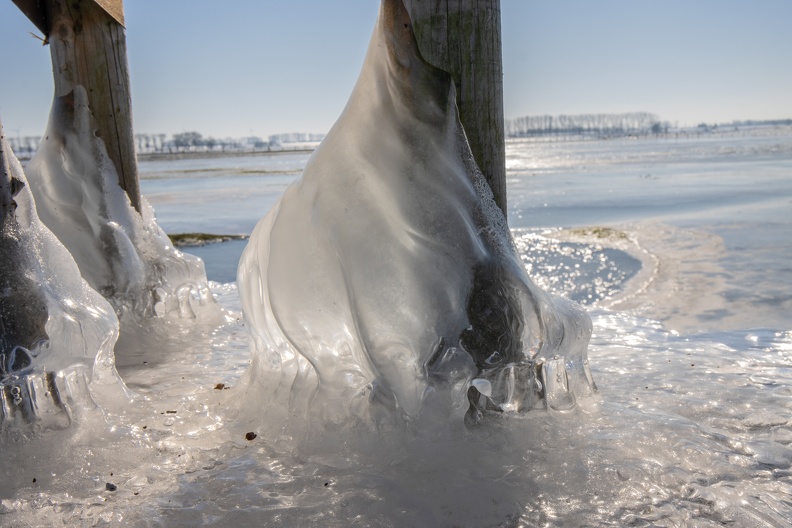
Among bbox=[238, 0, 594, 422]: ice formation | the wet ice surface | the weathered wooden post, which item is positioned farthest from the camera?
the weathered wooden post

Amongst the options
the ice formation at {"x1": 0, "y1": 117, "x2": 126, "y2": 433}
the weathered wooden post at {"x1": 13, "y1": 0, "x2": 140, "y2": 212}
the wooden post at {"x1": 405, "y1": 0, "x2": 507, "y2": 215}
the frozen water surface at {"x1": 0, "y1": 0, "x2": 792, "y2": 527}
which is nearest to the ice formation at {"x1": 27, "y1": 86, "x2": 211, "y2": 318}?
the weathered wooden post at {"x1": 13, "y1": 0, "x2": 140, "y2": 212}

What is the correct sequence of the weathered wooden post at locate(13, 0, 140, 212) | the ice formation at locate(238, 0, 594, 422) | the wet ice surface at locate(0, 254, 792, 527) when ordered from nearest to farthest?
the wet ice surface at locate(0, 254, 792, 527)
the ice formation at locate(238, 0, 594, 422)
the weathered wooden post at locate(13, 0, 140, 212)

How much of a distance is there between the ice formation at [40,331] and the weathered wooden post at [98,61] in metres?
1.93

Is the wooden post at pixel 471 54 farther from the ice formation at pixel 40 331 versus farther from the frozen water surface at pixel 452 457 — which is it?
the ice formation at pixel 40 331

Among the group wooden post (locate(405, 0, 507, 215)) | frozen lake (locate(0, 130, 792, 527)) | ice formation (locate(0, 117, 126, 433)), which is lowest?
frozen lake (locate(0, 130, 792, 527))

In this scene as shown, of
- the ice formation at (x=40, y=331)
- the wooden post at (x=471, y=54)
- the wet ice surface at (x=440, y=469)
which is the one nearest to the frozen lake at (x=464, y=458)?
the wet ice surface at (x=440, y=469)

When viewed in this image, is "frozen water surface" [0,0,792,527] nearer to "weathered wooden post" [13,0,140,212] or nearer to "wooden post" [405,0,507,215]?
"wooden post" [405,0,507,215]

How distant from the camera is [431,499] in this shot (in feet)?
8.39

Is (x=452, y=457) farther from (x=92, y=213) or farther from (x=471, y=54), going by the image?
(x=92, y=213)

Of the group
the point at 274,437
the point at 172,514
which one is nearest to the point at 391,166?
the point at 274,437

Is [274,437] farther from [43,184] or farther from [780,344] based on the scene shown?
[780,344]

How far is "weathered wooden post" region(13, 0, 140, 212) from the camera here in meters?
5.02

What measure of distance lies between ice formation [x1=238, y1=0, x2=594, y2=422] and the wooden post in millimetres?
81

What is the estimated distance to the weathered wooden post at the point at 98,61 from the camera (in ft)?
16.5
